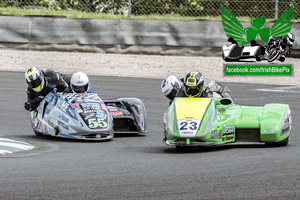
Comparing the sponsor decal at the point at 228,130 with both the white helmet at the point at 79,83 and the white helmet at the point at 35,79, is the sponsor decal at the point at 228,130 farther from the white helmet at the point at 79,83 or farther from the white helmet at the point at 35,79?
the white helmet at the point at 35,79

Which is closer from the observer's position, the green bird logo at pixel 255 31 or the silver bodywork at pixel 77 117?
the silver bodywork at pixel 77 117

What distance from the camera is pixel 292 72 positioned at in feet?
67.9

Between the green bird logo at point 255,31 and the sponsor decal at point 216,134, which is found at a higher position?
the green bird logo at point 255,31

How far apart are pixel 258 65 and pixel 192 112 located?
12.0m

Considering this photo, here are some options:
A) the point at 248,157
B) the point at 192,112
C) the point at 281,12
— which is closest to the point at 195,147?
the point at 192,112

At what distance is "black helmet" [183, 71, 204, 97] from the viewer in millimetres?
10016

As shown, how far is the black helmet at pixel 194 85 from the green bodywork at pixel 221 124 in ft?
0.67

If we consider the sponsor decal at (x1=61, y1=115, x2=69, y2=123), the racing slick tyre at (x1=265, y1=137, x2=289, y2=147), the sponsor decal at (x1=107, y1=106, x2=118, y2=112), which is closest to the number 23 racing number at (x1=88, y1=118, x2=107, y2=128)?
the sponsor decal at (x1=61, y1=115, x2=69, y2=123)

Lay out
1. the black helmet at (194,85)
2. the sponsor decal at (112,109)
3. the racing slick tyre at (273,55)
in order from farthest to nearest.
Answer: the racing slick tyre at (273,55), the sponsor decal at (112,109), the black helmet at (194,85)

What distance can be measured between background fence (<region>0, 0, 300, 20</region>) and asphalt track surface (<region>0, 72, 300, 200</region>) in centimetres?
1010

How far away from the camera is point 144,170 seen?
7.93 meters

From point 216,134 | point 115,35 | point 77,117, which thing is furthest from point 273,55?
point 216,134

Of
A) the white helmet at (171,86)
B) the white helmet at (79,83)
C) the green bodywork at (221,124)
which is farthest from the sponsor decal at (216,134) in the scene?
the white helmet at (79,83)

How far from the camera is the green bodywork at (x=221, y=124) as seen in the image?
9273 mm
